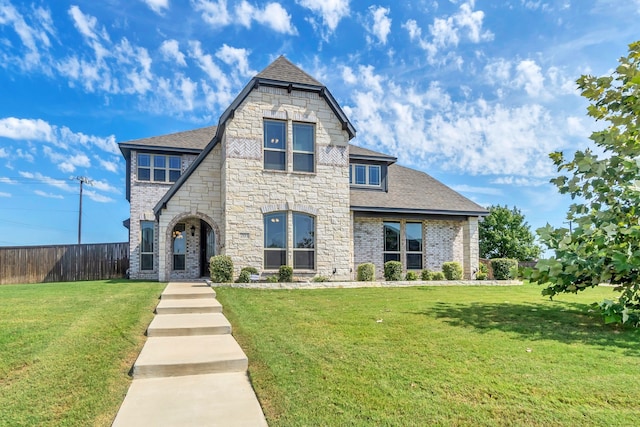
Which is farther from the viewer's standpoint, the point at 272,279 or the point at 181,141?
the point at 181,141

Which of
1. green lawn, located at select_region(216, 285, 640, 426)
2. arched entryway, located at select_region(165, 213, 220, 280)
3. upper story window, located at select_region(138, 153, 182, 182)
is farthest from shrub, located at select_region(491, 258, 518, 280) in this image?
upper story window, located at select_region(138, 153, 182, 182)

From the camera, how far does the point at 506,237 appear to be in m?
26.8

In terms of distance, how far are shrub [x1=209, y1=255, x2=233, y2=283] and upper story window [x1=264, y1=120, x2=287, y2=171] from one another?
3818 mm

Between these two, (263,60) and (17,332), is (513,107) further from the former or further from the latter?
(17,332)

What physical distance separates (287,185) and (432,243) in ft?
24.8

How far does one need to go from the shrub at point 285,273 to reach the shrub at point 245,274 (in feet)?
2.92

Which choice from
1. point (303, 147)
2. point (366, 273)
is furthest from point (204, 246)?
point (366, 273)

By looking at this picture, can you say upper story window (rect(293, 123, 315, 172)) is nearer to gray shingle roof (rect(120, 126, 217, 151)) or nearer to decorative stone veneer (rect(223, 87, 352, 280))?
decorative stone veneer (rect(223, 87, 352, 280))

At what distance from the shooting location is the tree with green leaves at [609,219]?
5852mm

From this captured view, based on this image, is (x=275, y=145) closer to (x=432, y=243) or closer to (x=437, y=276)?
(x=437, y=276)

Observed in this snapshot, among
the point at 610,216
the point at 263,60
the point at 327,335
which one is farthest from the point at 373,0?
the point at 327,335

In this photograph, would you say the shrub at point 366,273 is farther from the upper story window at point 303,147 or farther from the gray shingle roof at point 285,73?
the gray shingle roof at point 285,73

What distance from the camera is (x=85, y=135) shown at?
74.8 ft

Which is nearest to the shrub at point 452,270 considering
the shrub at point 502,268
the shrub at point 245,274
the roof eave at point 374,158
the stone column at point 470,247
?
the shrub at point 502,268
